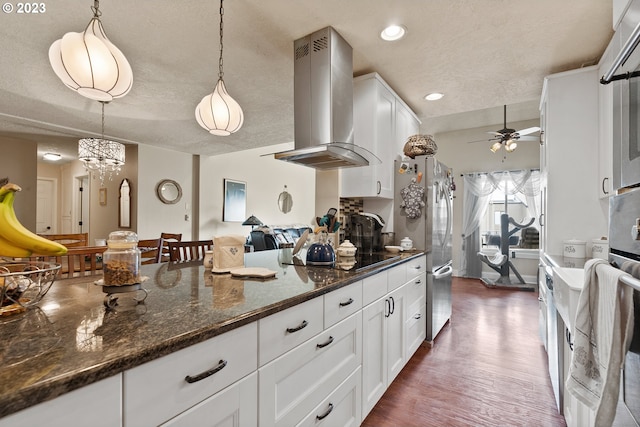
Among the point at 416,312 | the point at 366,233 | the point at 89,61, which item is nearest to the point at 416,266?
the point at 416,312

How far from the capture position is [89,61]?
4.34ft

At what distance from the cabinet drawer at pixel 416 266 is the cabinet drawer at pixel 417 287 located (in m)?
0.04

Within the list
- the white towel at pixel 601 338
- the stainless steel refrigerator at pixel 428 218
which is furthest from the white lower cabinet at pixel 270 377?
the stainless steel refrigerator at pixel 428 218

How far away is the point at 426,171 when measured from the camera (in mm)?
2738

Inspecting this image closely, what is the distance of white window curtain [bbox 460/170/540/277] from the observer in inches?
211

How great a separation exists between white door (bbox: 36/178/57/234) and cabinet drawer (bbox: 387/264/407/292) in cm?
846

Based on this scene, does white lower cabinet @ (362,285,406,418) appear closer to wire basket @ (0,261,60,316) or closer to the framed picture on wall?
wire basket @ (0,261,60,316)

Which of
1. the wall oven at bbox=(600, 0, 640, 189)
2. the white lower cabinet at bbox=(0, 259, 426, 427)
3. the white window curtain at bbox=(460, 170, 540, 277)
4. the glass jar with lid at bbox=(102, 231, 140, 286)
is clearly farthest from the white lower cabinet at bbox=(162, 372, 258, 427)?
the white window curtain at bbox=(460, 170, 540, 277)

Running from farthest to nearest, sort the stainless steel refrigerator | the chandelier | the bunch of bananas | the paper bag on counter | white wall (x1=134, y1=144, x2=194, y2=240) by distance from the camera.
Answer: white wall (x1=134, y1=144, x2=194, y2=240)
the chandelier
the stainless steel refrigerator
the paper bag on counter
the bunch of bananas

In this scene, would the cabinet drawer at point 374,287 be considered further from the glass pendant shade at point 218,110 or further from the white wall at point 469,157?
the white wall at point 469,157

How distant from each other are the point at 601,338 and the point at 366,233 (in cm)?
180

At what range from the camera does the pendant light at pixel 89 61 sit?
1.30 metres

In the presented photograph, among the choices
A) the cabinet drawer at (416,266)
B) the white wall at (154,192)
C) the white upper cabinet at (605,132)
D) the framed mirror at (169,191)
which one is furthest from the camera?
the framed mirror at (169,191)

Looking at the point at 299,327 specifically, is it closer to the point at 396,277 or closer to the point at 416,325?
the point at 396,277
